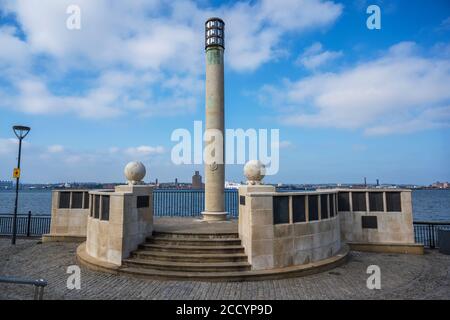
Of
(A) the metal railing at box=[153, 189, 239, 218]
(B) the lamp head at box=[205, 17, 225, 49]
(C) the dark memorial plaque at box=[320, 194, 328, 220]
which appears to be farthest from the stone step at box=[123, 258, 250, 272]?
(B) the lamp head at box=[205, 17, 225, 49]

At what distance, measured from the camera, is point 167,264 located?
31.4 feet

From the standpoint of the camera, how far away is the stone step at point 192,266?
9.38 meters

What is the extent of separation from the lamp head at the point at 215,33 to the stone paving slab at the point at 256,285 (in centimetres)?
1289

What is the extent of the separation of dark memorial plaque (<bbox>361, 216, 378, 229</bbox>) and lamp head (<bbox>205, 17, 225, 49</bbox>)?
1175 cm

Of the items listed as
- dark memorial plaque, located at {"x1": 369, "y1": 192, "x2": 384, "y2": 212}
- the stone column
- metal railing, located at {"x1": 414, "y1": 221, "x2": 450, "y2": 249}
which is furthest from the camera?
the stone column

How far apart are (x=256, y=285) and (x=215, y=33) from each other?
13736mm

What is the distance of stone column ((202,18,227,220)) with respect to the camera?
16500mm

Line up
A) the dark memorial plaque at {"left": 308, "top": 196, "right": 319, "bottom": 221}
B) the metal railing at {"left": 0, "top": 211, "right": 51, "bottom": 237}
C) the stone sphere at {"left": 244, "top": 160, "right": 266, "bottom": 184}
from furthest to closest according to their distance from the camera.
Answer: the metal railing at {"left": 0, "top": 211, "right": 51, "bottom": 237} < the stone sphere at {"left": 244, "top": 160, "right": 266, "bottom": 184} < the dark memorial plaque at {"left": 308, "top": 196, "right": 319, "bottom": 221}

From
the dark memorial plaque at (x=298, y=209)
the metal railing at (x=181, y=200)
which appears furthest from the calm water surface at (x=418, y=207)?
the dark memorial plaque at (x=298, y=209)

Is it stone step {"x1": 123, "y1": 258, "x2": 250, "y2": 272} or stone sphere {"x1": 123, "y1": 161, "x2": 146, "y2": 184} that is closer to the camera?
stone step {"x1": 123, "y1": 258, "x2": 250, "y2": 272}

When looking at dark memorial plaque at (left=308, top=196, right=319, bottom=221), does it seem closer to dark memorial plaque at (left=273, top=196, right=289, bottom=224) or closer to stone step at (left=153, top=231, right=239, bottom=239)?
dark memorial plaque at (left=273, top=196, right=289, bottom=224)

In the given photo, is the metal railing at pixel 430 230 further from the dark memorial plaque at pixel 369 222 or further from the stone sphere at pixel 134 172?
the stone sphere at pixel 134 172
